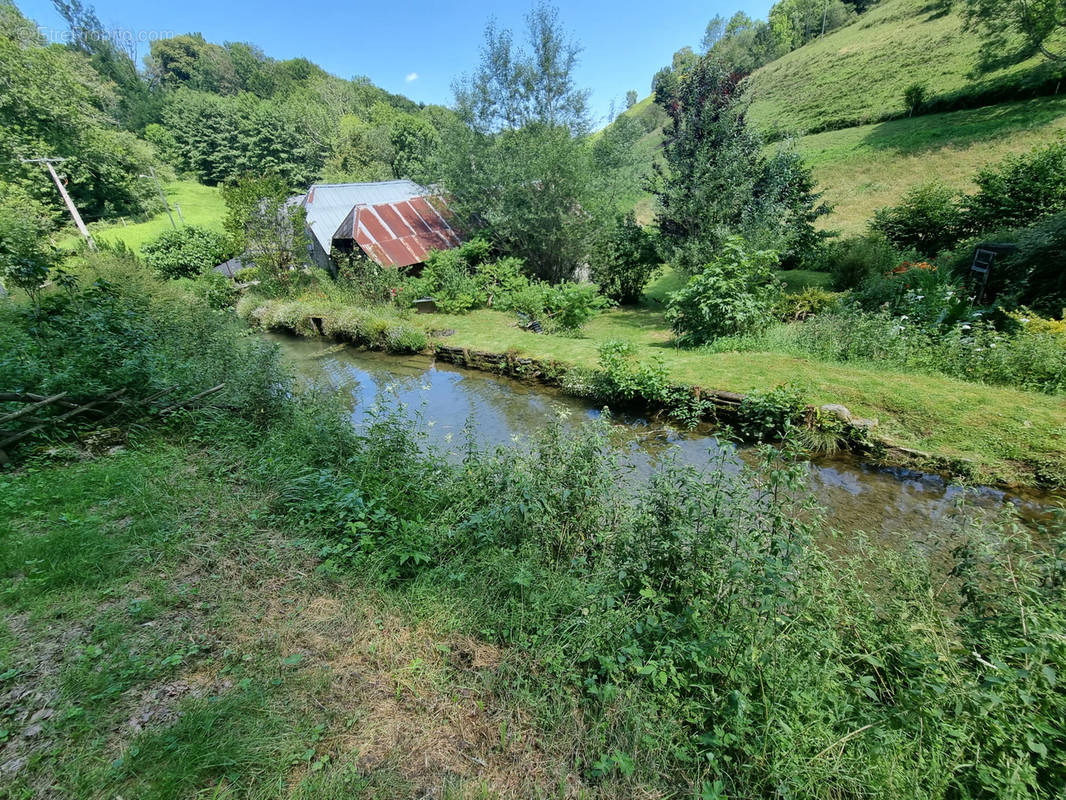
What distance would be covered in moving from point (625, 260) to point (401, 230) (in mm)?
10025

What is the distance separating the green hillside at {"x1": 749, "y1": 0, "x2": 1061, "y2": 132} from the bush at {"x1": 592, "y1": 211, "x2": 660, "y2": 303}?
1695 cm

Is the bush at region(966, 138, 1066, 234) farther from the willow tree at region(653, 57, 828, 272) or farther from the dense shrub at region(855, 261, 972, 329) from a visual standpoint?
the willow tree at region(653, 57, 828, 272)

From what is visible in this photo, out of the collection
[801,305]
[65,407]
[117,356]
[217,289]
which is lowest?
[801,305]

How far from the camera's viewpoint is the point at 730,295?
397 inches

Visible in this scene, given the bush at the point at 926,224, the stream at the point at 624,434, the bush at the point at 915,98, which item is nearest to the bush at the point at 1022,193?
the bush at the point at 926,224

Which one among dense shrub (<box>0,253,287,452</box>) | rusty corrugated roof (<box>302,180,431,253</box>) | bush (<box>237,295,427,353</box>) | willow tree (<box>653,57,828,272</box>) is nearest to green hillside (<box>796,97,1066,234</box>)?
willow tree (<box>653,57,828,272</box>)

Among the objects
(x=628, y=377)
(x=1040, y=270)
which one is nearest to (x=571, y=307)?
(x=628, y=377)

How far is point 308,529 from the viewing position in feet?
12.6

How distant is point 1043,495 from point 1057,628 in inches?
193

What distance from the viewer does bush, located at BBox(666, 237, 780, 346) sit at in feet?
32.7

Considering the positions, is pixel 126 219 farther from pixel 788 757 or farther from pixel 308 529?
pixel 788 757

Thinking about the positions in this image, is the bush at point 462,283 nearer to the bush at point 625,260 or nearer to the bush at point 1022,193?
the bush at point 625,260

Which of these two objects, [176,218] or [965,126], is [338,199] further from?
[965,126]

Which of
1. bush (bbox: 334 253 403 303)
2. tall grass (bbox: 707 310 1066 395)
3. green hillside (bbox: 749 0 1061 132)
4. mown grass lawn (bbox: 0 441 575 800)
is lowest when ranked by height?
tall grass (bbox: 707 310 1066 395)
